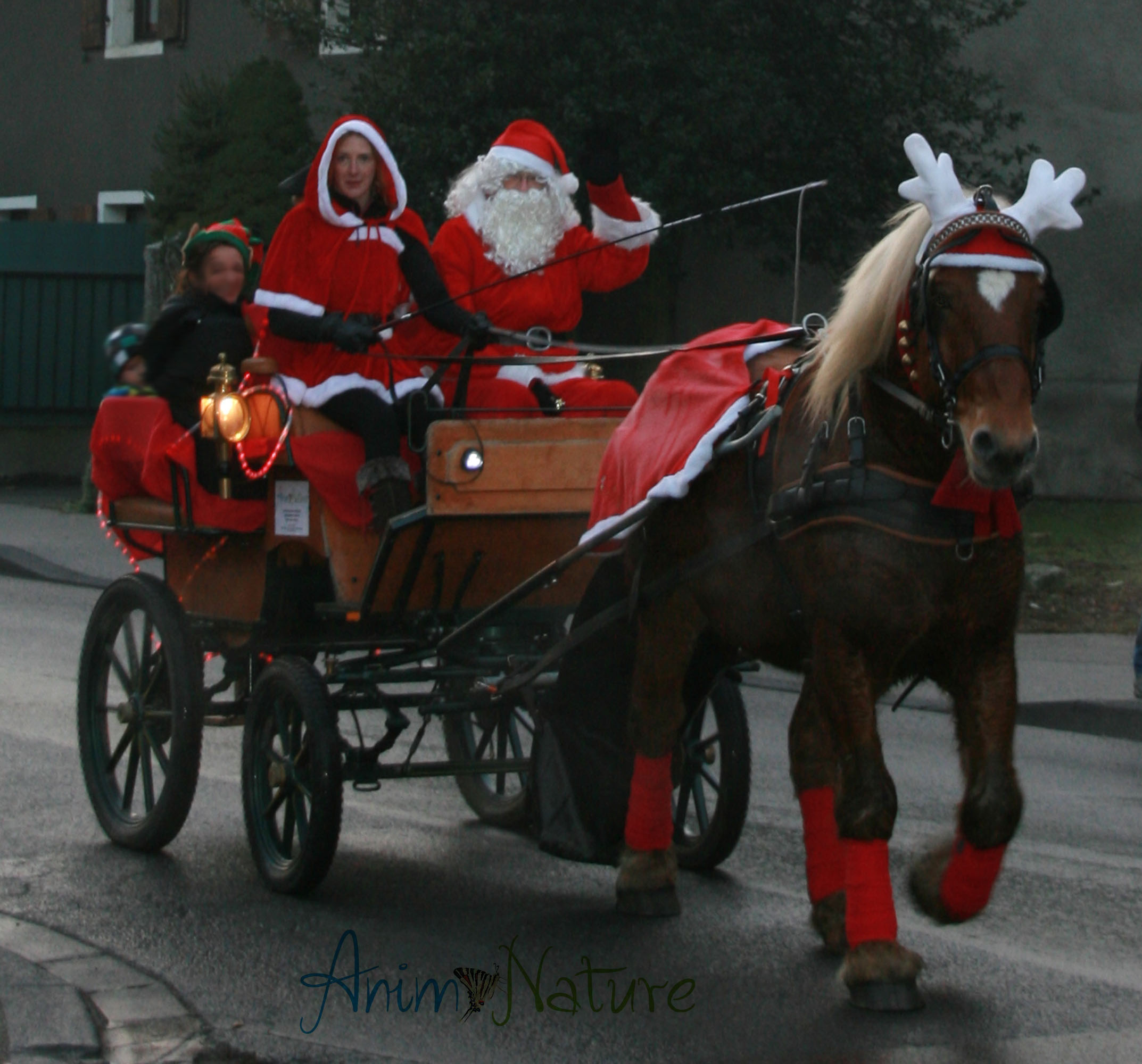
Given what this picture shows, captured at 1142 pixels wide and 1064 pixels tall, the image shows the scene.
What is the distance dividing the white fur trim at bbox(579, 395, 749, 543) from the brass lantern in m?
1.60

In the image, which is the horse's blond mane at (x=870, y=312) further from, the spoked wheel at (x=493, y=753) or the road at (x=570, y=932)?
the spoked wheel at (x=493, y=753)

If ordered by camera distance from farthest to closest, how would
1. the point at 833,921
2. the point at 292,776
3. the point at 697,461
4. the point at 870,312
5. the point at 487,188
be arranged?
the point at 487,188 < the point at 292,776 < the point at 833,921 < the point at 697,461 < the point at 870,312

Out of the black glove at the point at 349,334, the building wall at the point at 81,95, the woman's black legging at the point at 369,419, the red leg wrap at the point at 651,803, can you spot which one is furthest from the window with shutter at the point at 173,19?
the red leg wrap at the point at 651,803

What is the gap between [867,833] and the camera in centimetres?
452

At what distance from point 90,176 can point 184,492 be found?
62.9 ft

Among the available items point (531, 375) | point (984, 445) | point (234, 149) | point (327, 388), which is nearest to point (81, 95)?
point (234, 149)

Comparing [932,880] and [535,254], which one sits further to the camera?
[535,254]

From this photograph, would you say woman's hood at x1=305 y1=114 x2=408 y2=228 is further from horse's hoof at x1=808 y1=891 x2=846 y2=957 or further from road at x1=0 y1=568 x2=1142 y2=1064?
horse's hoof at x1=808 y1=891 x2=846 y2=957

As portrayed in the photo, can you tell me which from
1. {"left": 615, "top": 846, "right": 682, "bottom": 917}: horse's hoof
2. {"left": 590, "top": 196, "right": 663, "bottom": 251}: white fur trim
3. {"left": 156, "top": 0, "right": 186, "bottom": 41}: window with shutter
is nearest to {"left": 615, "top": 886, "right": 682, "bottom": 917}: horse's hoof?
{"left": 615, "top": 846, "right": 682, "bottom": 917}: horse's hoof

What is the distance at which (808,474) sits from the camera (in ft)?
15.0

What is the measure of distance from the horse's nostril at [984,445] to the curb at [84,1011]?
211 centimetres

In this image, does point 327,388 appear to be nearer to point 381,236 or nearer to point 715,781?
point 381,236

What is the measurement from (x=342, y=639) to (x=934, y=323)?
9.03 feet

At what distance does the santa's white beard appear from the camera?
7289mm
